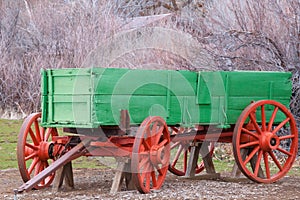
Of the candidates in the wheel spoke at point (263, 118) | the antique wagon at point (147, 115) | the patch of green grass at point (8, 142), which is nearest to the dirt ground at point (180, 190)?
the antique wagon at point (147, 115)

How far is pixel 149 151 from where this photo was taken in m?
7.23

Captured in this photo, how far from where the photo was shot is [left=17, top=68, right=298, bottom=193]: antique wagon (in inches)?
278

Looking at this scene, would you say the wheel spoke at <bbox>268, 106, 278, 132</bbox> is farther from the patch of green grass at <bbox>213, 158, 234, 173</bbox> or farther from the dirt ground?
the patch of green grass at <bbox>213, 158, 234, 173</bbox>

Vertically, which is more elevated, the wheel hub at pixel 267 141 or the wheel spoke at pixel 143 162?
the wheel hub at pixel 267 141

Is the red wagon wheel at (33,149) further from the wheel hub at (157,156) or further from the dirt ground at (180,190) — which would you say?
the wheel hub at (157,156)

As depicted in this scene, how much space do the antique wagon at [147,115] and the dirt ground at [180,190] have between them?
195mm

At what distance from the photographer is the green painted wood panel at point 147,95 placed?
7.06 meters

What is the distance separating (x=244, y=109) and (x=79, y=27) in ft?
37.5

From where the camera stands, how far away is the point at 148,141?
7.25 m

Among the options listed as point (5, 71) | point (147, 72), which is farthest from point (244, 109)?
point (5, 71)

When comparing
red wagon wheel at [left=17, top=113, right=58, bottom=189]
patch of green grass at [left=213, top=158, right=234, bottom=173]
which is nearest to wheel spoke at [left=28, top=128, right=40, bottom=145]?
red wagon wheel at [left=17, top=113, right=58, bottom=189]

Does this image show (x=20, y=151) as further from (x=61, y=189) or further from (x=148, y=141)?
(x=148, y=141)

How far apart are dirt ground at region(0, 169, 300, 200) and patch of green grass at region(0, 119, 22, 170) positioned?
5.90 feet

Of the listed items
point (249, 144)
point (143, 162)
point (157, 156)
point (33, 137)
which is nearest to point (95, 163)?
point (33, 137)
